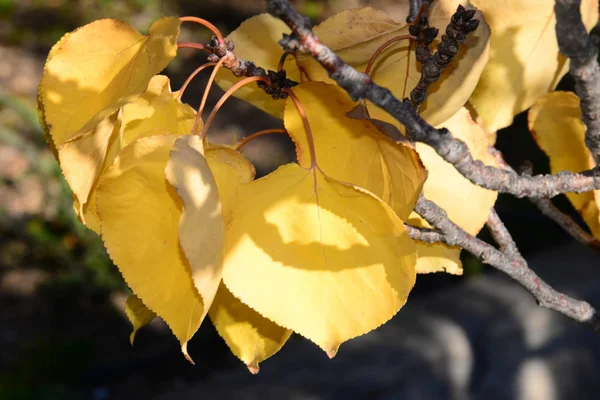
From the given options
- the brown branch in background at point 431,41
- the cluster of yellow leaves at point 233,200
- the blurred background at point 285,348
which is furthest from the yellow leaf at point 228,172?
the blurred background at point 285,348

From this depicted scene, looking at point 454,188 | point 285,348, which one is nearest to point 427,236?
point 454,188

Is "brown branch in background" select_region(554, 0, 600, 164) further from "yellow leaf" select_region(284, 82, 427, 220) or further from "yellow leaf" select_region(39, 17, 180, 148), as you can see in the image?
"yellow leaf" select_region(39, 17, 180, 148)

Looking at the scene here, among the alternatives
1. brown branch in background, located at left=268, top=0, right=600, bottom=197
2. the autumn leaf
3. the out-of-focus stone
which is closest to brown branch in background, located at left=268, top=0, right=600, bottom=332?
brown branch in background, located at left=268, top=0, right=600, bottom=197

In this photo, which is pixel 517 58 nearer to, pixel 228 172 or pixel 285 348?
pixel 228 172

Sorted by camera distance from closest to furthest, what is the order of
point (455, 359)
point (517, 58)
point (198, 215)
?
point (198, 215), point (517, 58), point (455, 359)

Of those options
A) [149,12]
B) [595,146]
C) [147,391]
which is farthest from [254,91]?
[149,12]
